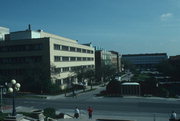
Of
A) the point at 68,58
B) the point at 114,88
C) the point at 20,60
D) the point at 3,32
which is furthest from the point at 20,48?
the point at 114,88

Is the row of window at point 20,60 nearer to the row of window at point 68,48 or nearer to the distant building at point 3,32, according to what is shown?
the row of window at point 68,48

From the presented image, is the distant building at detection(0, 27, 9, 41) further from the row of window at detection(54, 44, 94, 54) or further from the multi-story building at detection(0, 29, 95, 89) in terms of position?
the row of window at detection(54, 44, 94, 54)

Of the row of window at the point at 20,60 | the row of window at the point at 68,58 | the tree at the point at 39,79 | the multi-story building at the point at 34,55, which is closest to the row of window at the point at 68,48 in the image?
the multi-story building at the point at 34,55

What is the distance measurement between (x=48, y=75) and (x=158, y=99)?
2412 centimetres

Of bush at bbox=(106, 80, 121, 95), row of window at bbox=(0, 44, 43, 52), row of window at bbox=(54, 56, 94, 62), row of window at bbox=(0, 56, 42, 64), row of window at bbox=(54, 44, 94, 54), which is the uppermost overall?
row of window at bbox=(54, 44, 94, 54)

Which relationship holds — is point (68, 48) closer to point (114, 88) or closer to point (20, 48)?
point (20, 48)

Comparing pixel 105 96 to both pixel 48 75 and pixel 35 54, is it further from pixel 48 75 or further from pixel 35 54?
pixel 35 54

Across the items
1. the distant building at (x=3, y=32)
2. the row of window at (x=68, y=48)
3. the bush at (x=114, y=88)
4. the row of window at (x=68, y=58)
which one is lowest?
the bush at (x=114, y=88)

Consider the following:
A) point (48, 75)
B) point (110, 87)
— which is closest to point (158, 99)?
point (110, 87)

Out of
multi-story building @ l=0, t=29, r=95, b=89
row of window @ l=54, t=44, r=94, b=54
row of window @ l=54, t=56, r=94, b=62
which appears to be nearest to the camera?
multi-story building @ l=0, t=29, r=95, b=89

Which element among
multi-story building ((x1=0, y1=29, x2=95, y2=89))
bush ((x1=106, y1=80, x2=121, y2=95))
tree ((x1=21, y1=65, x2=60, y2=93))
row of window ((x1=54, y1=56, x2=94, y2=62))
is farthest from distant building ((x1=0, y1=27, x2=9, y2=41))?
bush ((x1=106, y1=80, x2=121, y2=95))

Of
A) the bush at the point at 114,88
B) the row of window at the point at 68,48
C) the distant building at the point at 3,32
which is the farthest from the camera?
the distant building at the point at 3,32

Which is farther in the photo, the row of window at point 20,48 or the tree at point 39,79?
the row of window at point 20,48

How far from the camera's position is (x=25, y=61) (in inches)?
2314
